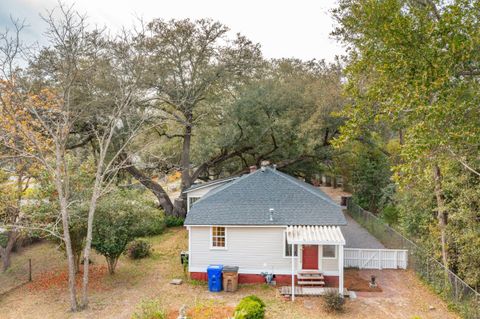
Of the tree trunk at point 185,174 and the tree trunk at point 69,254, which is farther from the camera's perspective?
the tree trunk at point 185,174

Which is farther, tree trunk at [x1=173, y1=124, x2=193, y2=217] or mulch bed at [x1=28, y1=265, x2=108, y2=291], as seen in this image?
tree trunk at [x1=173, y1=124, x2=193, y2=217]

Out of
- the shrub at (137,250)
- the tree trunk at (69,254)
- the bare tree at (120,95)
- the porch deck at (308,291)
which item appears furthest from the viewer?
the shrub at (137,250)

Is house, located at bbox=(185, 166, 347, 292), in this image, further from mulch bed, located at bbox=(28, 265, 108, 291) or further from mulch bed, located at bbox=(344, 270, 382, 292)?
mulch bed, located at bbox=(28, 265, 108, 291)

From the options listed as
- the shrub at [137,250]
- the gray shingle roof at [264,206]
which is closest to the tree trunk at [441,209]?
the gray shingle roof at [264,206]

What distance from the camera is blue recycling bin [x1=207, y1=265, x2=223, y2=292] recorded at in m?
16.1

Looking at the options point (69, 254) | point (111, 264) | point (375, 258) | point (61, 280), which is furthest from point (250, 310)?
point (61, 280)

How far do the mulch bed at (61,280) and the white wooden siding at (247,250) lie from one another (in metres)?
4.90

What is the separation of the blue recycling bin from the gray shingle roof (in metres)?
2.11

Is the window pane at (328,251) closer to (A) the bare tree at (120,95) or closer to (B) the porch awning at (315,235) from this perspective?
(B) the porch awning at (315,235)

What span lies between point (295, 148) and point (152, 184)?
12949 millimetres

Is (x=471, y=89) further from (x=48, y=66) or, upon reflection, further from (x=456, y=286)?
(x=48, y=66)

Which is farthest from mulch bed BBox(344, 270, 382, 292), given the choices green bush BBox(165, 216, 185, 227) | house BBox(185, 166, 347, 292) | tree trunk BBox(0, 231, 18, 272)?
tree trunk BBox(0, 231, 18, 272)

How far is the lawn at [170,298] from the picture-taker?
1394cm

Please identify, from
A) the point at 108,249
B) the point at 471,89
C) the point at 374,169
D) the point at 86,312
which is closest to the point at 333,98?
the point at 374,169
